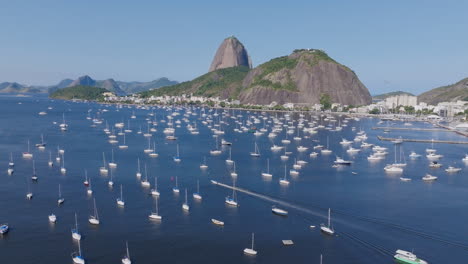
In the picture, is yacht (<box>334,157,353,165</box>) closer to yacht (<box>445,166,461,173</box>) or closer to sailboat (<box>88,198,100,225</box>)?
yacht (<box>445,166,461,173</box>)

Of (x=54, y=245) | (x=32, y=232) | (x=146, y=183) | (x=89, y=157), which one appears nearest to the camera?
(x=54, y=245)

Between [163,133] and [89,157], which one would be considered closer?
[89,157]

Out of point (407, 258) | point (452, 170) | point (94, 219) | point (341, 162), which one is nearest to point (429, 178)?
point (452, 170)

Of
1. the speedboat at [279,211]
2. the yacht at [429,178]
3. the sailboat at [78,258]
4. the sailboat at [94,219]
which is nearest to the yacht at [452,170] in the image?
the yacht at [429,178]

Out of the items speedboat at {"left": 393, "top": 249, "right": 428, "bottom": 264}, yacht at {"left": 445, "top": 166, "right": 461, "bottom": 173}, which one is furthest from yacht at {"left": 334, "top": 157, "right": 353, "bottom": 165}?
speedboat at {"left": 393, "top": 249, "right": 428, "bottom": 264}

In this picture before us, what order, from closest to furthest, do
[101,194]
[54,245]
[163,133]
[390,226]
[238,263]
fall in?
[238,263], [54,245], [390,226], [101,194], [163,133]

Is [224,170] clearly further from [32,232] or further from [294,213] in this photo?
[32,232]

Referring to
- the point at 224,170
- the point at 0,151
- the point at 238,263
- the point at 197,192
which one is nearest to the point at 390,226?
the point at 238,263
